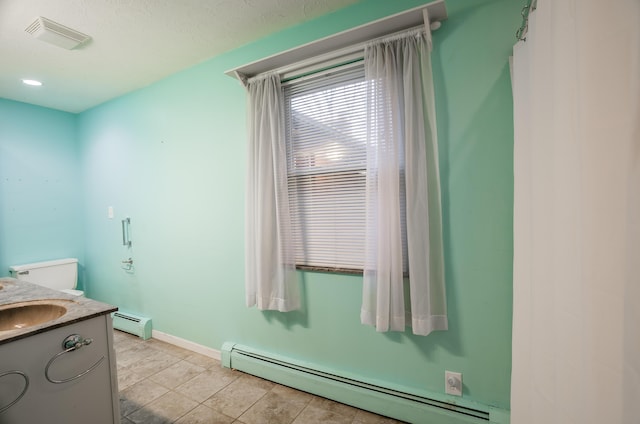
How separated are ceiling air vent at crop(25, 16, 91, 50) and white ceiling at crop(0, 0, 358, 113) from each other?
37mm

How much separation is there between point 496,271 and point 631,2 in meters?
1.15

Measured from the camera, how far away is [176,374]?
2.08m

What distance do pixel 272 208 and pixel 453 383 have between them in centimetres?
151

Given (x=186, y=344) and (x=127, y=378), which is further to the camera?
(x=186, y=344)

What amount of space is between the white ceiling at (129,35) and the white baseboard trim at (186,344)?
8.37 ft

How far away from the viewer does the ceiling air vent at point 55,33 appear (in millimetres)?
1670

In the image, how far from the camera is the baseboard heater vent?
2.68 m

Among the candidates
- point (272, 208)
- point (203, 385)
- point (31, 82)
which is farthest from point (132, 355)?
point (31, 82)

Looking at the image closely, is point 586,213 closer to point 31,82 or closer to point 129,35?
point 129,35

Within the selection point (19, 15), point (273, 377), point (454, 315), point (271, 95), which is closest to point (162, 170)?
point (19, 15)

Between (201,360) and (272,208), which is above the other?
(272,208)

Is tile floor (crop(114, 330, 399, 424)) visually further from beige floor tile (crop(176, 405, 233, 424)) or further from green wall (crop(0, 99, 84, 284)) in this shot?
green wall (crop(0, 99, 84, 284))

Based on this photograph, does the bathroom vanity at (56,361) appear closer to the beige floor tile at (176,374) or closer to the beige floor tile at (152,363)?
the beige floor tile at (176,374)

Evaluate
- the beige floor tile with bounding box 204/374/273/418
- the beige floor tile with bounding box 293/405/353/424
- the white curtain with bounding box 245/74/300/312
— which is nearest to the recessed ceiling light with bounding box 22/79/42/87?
the white curtain with bounding box 245/74/300/312
